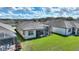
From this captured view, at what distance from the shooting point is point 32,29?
1733 mm

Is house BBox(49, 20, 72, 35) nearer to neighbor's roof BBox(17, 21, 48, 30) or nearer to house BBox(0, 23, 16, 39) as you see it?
neighbor's roof BBox(17, 21, 48, 30)

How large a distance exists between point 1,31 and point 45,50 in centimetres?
41

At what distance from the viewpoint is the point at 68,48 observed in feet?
5.64

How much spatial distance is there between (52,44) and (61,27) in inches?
6.5

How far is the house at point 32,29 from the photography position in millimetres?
1726

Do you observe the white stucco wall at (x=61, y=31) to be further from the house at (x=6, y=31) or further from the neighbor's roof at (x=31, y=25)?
the house at (x=6, y=31)

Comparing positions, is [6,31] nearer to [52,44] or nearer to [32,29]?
[32,29]

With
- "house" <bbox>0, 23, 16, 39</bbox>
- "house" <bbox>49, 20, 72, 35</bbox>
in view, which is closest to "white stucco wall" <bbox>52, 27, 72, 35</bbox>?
"house" <bbox>49, 20, 72, 35</bbox>

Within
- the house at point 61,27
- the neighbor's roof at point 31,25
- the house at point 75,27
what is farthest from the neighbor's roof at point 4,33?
the house at point 75,27

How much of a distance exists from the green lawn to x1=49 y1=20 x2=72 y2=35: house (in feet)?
0.15

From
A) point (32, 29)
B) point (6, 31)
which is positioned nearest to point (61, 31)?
point (32, 29)

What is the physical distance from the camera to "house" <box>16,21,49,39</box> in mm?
1726
